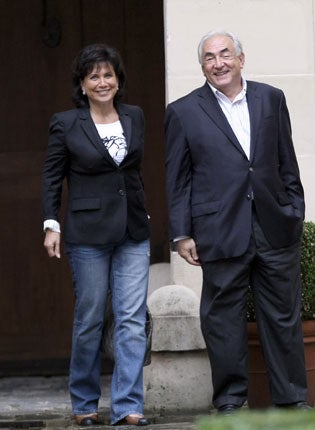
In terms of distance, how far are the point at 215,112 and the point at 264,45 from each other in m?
1.49

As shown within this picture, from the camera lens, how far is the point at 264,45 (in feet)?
19.8

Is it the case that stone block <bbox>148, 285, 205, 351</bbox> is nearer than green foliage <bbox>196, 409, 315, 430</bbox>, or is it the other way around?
green foliage <bbox>196, 409, 315, 430</bbox>

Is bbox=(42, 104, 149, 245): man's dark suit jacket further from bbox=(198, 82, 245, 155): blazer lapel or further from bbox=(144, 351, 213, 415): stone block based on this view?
bbox=(144, 351, 213, 415): stone block

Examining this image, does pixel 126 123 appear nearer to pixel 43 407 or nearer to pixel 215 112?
pixel 215 112

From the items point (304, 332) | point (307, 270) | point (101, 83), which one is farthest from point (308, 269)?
point (101, 83)

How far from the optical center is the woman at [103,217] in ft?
16.3

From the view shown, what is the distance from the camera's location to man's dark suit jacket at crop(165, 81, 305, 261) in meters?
4.62

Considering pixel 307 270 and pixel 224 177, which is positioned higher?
pixel 224 177

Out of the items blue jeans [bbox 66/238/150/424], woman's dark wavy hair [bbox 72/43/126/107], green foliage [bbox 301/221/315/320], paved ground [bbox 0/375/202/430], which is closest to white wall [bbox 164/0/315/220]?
green foliage [bbox 301/221/315/320]

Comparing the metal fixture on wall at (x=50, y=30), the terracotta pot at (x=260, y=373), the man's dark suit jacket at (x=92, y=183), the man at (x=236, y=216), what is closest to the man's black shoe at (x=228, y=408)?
the man at (x=236, y=216)

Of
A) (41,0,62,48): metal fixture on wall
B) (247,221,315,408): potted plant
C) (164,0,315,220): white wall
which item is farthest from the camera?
(41,0,62,48): metal fixture on wall

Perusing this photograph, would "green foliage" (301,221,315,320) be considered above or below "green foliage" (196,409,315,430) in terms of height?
above

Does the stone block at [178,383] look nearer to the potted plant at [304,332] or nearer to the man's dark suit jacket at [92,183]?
the potted plant at [304,332]

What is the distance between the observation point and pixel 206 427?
0.95 metres
